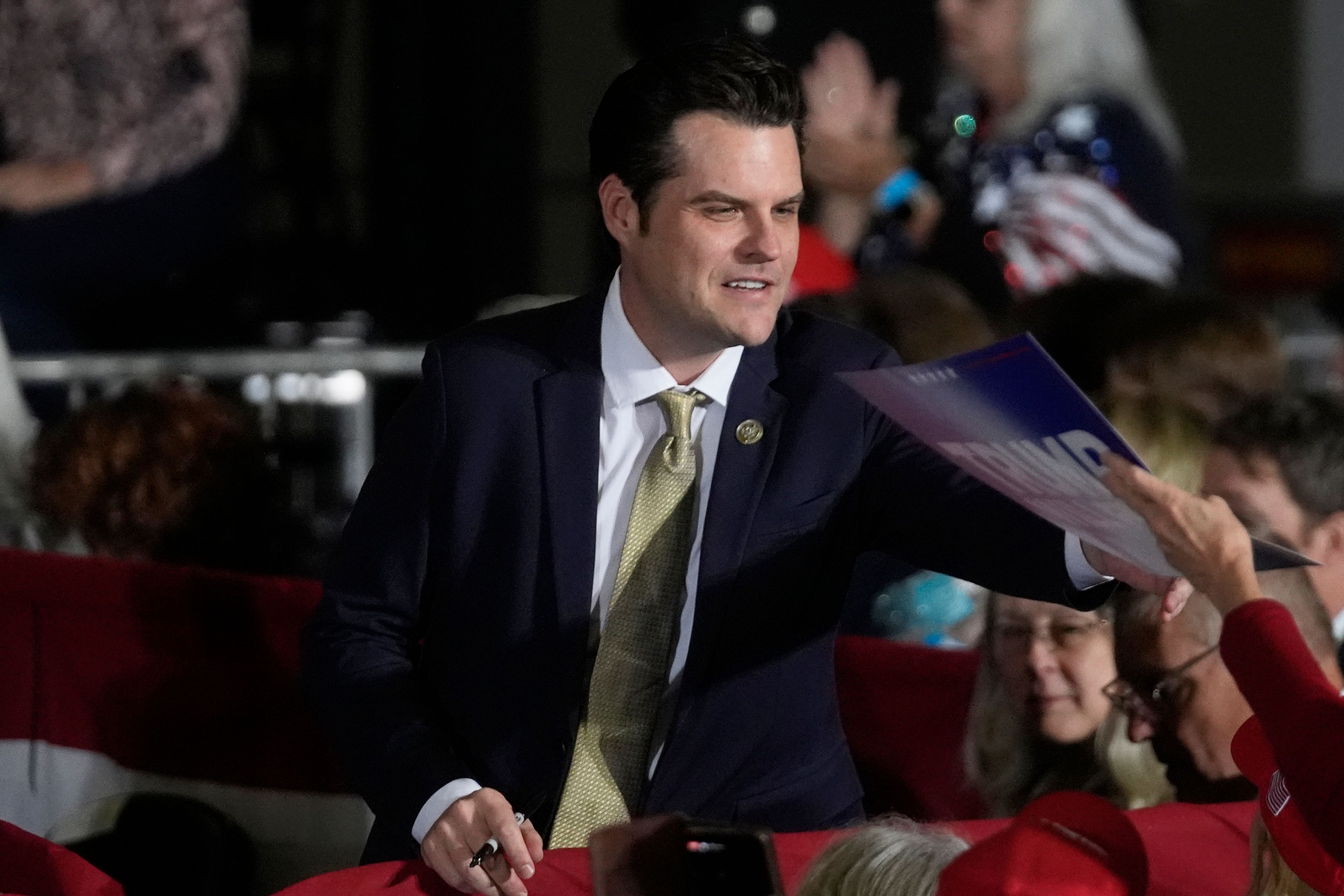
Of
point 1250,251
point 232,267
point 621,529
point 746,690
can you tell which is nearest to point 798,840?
point 746,690

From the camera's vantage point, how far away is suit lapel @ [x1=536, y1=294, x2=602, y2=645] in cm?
190

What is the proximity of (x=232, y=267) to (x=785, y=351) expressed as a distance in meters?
3.30

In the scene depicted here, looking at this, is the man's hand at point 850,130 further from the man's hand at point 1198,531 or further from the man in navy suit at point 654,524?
the man's hand at point 1198,531

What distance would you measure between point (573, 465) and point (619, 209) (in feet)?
0.88

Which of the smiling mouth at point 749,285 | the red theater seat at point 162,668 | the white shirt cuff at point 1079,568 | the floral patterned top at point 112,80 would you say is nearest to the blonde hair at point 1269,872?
the white shirt cuff at point 1079,568

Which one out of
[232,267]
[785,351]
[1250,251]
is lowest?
[1250,251]

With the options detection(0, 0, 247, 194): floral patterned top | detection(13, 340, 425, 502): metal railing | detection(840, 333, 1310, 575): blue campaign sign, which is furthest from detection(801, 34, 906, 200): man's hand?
detection(840, 333, 1310, 575): blue campaign sign

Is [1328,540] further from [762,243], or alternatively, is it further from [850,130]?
[850,130]

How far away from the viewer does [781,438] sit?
6.40ft

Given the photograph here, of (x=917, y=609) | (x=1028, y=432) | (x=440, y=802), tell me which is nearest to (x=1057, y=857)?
(x=1028, y=432)

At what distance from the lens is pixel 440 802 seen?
5.61 feet

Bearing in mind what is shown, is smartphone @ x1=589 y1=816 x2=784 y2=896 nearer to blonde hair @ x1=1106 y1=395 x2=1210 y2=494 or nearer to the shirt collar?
the shirt collar

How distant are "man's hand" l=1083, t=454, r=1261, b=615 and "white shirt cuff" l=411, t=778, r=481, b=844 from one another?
2.13ft

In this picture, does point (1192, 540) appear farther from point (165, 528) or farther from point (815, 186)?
point (815, 186)
